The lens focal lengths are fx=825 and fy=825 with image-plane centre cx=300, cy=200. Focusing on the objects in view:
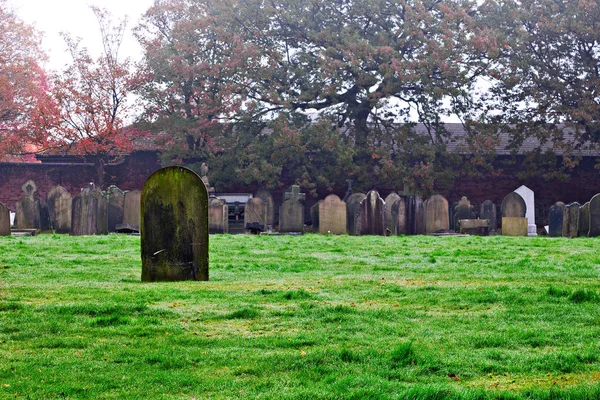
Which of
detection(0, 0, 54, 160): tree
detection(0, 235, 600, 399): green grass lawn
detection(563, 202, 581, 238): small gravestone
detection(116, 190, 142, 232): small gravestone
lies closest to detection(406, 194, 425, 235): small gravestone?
detection(563, 202, 581, 238): small gravestone

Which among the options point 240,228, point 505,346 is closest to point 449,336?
point 505,346

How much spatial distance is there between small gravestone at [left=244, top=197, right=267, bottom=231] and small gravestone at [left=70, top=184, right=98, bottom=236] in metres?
4.48

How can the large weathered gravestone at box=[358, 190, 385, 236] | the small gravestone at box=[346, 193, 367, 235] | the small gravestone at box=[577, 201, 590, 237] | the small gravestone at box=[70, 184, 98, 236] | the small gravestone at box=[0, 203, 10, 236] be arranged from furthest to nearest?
the small gravestone at box=[346, 193, 367, 235] < the large weathered gravestone at box=[358, 190, 385, 236] < the small gravestone at box=[577, 201, 590, 237] < the small gravestone at box=[70, 184, 98, 236] < the small gravestone at box=[0, 203, 10, 236]

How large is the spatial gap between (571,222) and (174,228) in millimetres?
15963

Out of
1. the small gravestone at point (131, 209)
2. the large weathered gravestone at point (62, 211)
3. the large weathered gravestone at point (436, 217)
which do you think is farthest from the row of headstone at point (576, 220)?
the large weathered gravestone at point (62, 211)

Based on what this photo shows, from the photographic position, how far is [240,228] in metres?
27.8

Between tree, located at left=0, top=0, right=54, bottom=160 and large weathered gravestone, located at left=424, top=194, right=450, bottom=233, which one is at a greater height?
tree, located at left=0, top=0, right=54, bottom=160

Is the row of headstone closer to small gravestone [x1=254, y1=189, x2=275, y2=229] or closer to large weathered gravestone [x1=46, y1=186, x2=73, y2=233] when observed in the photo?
small gravestone [x1=254, y1=189, x2=275, y2=229]

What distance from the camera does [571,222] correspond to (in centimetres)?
2281

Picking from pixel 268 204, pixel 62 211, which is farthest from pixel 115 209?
pixel 268 204

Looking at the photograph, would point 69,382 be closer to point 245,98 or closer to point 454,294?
point 454,294

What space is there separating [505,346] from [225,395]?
2223 millimetres

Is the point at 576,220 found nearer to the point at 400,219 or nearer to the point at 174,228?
the point at 400,219

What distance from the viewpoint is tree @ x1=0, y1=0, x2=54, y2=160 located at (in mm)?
39594
